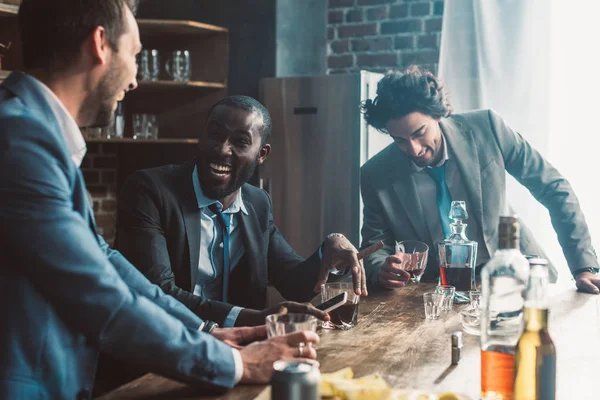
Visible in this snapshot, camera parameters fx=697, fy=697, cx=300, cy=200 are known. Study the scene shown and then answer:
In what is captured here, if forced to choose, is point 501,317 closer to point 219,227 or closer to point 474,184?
point 219,227

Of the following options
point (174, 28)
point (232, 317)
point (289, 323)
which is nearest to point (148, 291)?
point (232, 317)

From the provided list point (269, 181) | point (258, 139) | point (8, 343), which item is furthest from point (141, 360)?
Result: point (269, 181)

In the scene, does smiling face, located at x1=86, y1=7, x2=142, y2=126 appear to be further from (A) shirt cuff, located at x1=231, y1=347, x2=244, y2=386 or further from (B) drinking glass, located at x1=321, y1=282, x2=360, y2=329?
(B) drinking glass, located at x1=321, y1=282, x2=360, y2=329

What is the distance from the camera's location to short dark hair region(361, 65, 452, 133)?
8.89 ft

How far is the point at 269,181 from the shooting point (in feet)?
12.9

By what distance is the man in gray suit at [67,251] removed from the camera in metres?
1.06

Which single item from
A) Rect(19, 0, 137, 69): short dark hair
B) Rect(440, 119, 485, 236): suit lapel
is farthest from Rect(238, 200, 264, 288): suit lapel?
Rect(19, 0, 137, 69): short dark hair

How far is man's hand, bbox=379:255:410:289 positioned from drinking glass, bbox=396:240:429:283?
0.05 feet

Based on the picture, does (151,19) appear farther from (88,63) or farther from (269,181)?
(88,63)

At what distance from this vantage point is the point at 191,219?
213cm

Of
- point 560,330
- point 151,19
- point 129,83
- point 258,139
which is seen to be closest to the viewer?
point 129,83

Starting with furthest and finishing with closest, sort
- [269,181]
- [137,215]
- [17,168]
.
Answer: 1. [269,181]
2. [137,215]
3. [17,168]

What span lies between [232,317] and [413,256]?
2.24 feet

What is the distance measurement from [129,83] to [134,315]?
450mm
